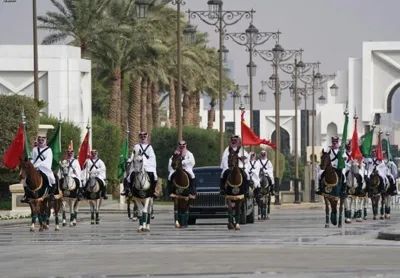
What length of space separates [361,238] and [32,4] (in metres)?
29.1

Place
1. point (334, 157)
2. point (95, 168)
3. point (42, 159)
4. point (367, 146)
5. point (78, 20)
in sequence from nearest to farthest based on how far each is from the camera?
point (42, 159) < point (334, 157) < point (95, 168) < point (367, 146) < point (78, 20)

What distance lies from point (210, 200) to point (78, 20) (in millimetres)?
40241

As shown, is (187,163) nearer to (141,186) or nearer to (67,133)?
(141,186)

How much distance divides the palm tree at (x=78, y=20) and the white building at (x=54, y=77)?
1.03m

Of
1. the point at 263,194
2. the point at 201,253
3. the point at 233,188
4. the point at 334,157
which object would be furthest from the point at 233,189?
the point at 201,253

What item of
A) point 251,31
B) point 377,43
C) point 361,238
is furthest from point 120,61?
point 377,43

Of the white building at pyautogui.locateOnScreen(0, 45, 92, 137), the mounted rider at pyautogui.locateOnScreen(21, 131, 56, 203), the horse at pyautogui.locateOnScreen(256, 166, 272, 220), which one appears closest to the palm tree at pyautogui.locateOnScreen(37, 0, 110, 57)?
the white building at pyautogui.locateOnScreen(0, 45, 92, 137)

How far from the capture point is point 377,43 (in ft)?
456

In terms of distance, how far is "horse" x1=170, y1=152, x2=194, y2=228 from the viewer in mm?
34438

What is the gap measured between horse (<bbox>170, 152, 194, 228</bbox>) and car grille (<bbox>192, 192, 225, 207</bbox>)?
7.04 feet

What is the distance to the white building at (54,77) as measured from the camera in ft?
261

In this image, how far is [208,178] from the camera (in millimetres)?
38656

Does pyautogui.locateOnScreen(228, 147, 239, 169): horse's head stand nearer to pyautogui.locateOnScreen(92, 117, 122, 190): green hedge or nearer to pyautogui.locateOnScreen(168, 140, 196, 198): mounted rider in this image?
pyautogui.locateOnScreen(168, 140, 196, 198): mounted rider

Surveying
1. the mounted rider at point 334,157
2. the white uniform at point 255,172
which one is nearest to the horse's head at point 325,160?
the mounted rider at point 334,157
